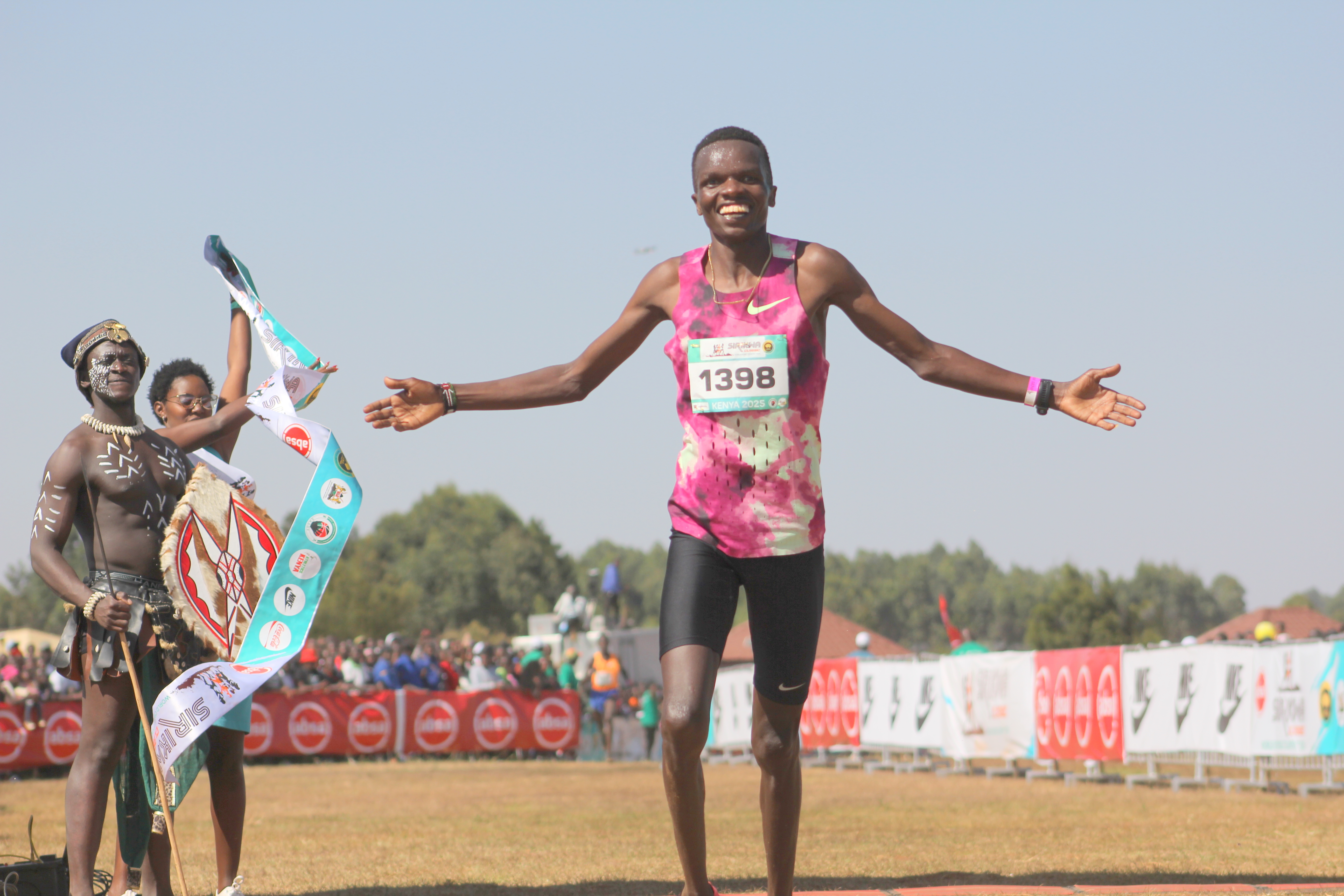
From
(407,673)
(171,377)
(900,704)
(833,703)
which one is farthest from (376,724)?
(171,377)

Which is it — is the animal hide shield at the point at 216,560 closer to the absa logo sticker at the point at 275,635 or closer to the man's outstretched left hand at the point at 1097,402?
the absa logo sticker at the point at 275,635

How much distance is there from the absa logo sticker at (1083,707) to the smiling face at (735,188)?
43.7ft

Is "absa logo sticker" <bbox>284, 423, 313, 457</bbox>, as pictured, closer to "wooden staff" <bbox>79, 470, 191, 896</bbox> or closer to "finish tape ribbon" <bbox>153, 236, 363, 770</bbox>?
"finish tape ribbon" <bbox>153, 236, 363, 770</bbox>

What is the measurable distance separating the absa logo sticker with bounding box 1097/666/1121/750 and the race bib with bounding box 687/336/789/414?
1291 cm

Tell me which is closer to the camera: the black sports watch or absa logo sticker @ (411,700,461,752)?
the black sports watch

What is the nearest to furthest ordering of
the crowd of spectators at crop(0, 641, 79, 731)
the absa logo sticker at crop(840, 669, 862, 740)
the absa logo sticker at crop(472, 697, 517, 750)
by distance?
the crowd of spectators at crop(0, 641, 79, 731), the absa logo sticker at crop(840, 669, 862, 740), the absa logo sticker at crop(472, 697, 517, 750)

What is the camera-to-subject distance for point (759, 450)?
4723 millimetres

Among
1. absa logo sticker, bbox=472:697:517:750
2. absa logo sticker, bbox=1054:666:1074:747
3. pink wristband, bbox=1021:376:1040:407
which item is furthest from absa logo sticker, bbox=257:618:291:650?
absa logo sticker, bbox=472:697:517:750

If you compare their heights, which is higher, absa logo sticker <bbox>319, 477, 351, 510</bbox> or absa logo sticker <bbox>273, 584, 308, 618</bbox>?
absa logo sticker <bbox>319, 477, 351, 510</bbox>

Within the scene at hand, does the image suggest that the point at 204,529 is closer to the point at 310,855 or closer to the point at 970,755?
the point at 310,855

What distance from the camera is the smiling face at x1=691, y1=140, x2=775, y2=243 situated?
4.84 m

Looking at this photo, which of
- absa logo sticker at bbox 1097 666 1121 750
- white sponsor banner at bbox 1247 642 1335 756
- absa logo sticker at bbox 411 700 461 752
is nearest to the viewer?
white sponsor banner at bbox 1247 642 1335 756

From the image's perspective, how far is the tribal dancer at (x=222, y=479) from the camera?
5820 millimetres

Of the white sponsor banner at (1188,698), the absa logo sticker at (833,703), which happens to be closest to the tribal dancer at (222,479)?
the white sponsor banner at (1188,698)
